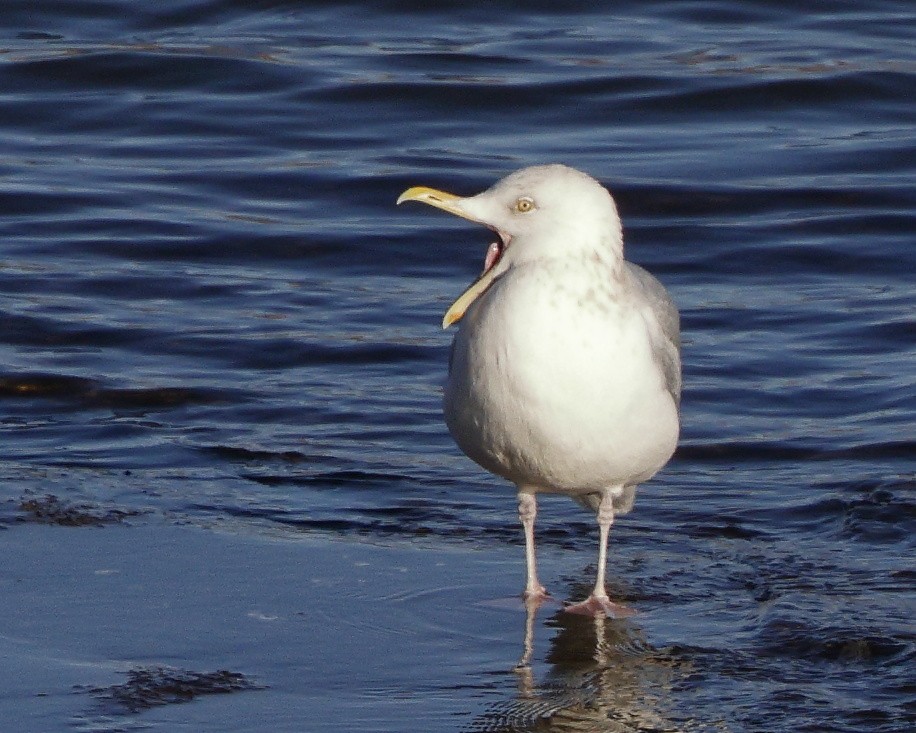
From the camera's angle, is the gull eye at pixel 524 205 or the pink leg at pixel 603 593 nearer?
the gull eye at pixel 524 205

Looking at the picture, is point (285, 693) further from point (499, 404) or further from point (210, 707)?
point (499, 404)

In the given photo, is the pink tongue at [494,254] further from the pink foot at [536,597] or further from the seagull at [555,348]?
the pink foot at [536,597]

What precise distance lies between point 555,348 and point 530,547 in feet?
2.93

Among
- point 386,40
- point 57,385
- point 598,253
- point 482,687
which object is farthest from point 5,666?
point 386,40

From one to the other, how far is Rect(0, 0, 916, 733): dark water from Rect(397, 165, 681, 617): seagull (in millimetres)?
480

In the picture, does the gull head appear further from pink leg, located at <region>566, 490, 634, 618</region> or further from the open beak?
pink leg, located at <region>566, 490, 634, 618</region>

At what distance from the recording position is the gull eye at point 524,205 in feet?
15.8

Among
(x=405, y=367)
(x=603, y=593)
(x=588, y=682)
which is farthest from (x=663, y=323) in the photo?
(x=405, y=367)

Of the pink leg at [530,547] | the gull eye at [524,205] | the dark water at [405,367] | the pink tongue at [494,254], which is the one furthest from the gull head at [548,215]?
the dark water at [405,367]

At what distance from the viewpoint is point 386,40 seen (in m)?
15.1

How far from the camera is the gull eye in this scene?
480cm

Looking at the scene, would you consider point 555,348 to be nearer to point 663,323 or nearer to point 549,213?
point 549,213

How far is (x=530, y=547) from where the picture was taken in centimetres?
530

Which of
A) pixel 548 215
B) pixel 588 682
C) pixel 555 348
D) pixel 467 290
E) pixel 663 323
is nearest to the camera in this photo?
pixel 588 682
